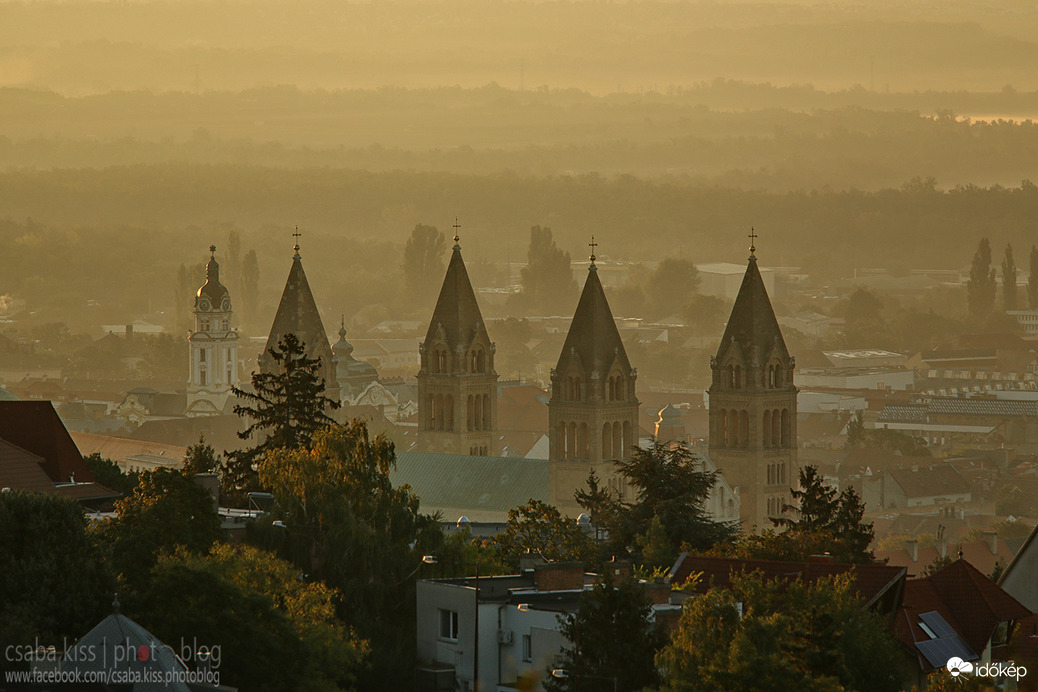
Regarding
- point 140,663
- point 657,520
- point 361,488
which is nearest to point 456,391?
point 657,520

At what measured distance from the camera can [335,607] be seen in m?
47.2

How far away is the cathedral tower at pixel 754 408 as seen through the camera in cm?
9362

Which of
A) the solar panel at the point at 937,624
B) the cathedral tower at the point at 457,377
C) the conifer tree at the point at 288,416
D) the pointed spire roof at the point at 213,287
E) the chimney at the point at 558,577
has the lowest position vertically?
the solar panel at the point at 937,624

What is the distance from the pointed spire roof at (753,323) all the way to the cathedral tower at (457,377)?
11798mm

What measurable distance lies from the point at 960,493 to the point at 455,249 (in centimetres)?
7800

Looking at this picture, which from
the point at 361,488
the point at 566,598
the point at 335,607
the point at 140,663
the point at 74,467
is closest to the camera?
the point at 140,663

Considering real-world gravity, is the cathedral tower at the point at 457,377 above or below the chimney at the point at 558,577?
above

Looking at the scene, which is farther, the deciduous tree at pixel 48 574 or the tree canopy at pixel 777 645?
the deciduous tree at pixel 48 574

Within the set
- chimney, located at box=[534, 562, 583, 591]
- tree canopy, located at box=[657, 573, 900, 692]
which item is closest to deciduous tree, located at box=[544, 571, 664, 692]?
tree canopy, located at box=[657, 573, 900, 692]

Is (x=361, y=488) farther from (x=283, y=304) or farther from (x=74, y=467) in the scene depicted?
(x=283, y=304)

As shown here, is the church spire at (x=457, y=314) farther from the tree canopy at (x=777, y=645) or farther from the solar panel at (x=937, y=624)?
the tree canopy at (x=777, y=645)

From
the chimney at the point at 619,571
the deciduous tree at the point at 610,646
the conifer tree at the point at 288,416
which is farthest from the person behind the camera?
the conifer tree at the point at 288,416

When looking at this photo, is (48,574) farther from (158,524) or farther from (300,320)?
(300,320)

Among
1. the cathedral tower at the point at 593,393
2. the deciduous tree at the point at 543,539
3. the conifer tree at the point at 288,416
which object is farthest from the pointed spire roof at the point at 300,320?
the deciduous tree at the point at 543,539
